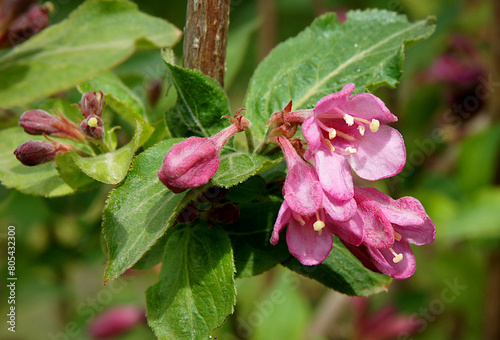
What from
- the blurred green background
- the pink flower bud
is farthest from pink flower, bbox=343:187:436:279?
the pink flower bud

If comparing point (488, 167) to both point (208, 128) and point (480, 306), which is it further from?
point (208, 128)

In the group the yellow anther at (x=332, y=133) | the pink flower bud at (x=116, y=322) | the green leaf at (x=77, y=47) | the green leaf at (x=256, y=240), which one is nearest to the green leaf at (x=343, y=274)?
the green leaf at (x=256, y=240)

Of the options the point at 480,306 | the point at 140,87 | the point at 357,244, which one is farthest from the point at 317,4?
the point at 357,244

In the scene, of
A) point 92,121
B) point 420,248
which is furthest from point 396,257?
point 420,248

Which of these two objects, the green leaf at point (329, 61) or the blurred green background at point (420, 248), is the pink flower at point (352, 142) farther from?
the blurred green background at point (420, 248)

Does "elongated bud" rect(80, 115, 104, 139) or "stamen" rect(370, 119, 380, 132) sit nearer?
"stamen" rect(370, 119, 380, 132)

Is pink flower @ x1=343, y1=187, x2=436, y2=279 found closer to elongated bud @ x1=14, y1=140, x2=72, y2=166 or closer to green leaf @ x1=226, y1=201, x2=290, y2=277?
green leaf @ x1=226, y1=201, x2=290, y2=277
